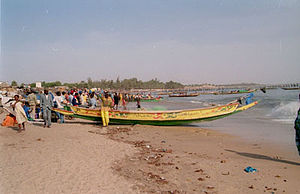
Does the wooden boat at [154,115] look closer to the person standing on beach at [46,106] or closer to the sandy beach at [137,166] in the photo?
the person standing on beach at [46,106]

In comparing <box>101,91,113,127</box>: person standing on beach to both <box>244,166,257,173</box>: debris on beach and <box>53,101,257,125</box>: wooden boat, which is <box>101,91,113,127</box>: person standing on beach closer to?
<box>53,101,257,125</box>: wooden boat

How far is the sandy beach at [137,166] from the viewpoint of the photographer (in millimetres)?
4133

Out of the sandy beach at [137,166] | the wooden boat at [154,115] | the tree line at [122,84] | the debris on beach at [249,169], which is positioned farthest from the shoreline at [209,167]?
the tree line at [122,84]

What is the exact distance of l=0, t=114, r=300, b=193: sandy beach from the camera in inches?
163

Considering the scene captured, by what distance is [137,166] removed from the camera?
5328mm

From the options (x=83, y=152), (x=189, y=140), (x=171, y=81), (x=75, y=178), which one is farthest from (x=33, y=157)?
(x=171, y=81)

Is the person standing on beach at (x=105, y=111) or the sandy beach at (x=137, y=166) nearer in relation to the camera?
the sandy beach at (x=137, y=166)

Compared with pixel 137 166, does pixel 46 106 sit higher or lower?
higher

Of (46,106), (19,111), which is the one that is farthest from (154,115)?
(19,111)

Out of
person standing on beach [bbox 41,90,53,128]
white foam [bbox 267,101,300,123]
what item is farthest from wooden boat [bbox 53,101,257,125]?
white foam [bbox 267,101,300,123]

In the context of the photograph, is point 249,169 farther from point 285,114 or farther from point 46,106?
point 285,114

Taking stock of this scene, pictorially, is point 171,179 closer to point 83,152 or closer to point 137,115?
point 83,152

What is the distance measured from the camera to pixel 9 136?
746 centimetres

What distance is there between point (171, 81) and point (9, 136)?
154490 mm
